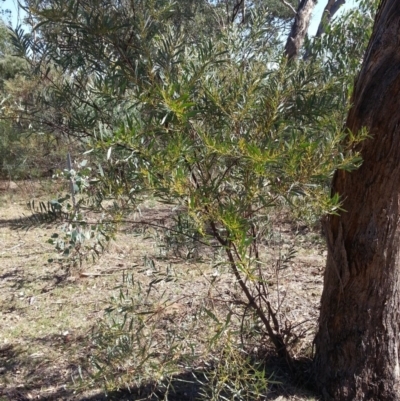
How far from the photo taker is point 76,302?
4617 mm

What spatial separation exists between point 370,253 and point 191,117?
1.20 meters

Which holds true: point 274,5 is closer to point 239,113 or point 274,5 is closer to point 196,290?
point 196,290

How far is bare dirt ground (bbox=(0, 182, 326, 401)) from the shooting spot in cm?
305

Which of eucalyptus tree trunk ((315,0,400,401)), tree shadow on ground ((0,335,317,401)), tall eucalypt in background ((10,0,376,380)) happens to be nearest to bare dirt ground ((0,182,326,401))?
tree shadow on ground ((0,335,317,401))

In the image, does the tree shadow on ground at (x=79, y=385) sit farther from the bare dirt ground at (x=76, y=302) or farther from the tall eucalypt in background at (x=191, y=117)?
the tall eucalypt in background at (x=191, y=117)

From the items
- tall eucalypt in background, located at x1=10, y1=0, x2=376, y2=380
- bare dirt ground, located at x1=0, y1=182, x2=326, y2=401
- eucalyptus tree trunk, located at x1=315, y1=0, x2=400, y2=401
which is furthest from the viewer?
bare dirt ground, located at x1=0, y1=182, x2=326, y2=401

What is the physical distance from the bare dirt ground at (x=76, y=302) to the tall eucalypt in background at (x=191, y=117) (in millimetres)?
425

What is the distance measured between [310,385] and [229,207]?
61.9 inches

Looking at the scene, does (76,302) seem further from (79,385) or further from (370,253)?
(370,253)

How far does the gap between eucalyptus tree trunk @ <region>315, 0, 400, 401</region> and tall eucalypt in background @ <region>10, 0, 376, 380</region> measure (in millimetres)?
198

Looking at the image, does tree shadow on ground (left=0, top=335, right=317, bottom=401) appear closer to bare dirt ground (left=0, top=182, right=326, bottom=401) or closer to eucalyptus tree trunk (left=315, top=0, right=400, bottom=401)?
bare dirt ground (left=0, top=182, right=326, bottom=401)

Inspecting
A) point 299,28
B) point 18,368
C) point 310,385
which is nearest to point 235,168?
point 310,385

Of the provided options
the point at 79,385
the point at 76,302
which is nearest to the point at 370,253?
the point at 79,385

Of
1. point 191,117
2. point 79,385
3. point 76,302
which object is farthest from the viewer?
point 76,302
